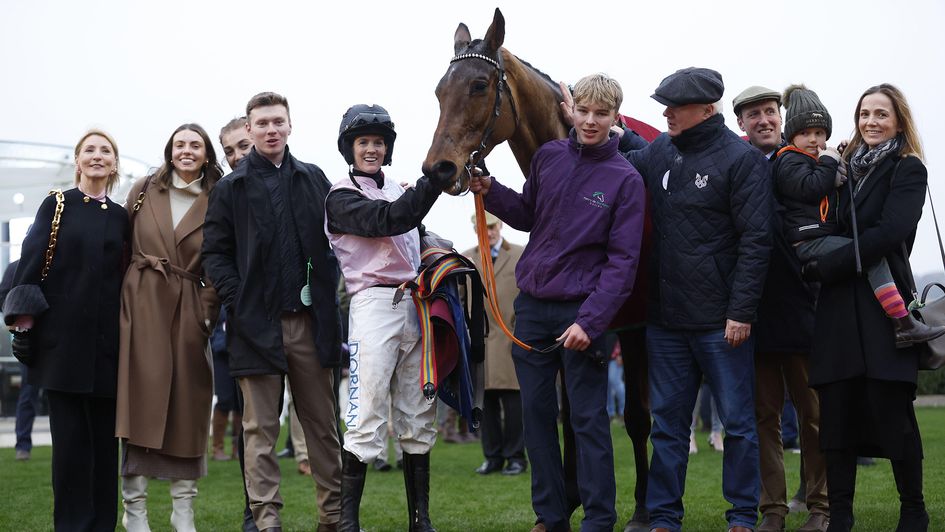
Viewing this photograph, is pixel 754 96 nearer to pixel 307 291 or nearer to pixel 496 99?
pixel 496 99

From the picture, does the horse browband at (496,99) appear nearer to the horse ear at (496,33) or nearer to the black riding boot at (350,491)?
the horse ear at (496,33)

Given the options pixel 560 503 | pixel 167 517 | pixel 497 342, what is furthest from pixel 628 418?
pixel 497 342

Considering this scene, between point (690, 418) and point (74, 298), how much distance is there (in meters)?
3.17

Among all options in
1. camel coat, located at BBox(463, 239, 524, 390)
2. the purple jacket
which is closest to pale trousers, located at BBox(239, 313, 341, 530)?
the purple jacket

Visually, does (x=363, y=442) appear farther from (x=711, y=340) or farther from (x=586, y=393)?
(x=711, y=340)

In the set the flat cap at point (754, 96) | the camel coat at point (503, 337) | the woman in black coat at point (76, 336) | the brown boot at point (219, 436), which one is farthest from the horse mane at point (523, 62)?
the brown boot at point (219, 436)

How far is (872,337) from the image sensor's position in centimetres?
456

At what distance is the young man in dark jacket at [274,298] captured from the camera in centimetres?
489

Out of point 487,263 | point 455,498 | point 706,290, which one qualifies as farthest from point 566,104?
point 455,498

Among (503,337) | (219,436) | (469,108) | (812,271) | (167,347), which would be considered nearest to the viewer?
(469,108)

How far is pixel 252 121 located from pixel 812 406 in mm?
3441

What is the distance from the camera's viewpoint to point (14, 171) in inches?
643

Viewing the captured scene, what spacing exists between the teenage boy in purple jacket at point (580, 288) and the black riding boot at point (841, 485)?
1.06m

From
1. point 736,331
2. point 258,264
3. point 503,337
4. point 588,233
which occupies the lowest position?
point 503,337
